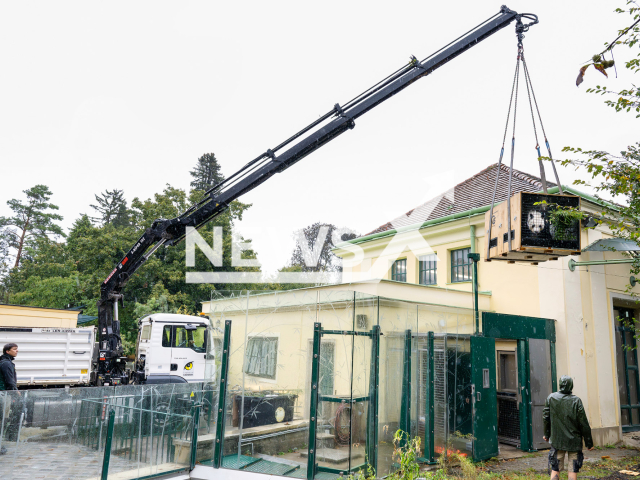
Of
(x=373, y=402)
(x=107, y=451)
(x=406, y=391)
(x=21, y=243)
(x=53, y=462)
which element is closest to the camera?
(x=53, y=462)

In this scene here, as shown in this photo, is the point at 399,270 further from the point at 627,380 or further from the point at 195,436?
the point at 195,436

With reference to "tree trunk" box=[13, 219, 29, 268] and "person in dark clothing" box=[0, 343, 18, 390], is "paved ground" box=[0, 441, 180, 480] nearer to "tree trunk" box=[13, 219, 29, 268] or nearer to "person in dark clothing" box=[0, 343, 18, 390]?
"person in dark clothing" box=[0, 343, 18, 390]

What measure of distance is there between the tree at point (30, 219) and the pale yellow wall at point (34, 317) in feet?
115

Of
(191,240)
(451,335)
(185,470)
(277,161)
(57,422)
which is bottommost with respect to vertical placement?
(185,470)

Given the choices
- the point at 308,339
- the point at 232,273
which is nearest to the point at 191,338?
the point at 308,339

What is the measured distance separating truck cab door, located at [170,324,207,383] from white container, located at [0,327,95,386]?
241 cm

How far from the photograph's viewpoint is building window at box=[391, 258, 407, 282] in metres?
16.6

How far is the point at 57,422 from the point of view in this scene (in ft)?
22.6

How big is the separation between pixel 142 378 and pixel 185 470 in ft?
25.4

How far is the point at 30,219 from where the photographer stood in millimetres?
47469

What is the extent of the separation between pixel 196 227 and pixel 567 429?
839cm

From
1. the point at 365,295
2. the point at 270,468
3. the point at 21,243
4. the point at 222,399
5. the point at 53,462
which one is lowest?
the point at 270,468

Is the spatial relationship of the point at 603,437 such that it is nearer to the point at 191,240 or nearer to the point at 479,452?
the point at 479,452

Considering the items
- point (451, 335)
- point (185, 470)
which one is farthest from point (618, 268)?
point (185, 470)
